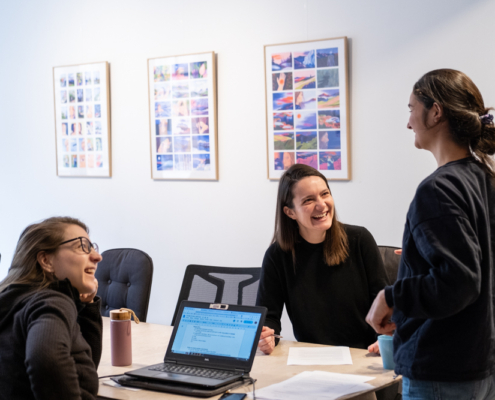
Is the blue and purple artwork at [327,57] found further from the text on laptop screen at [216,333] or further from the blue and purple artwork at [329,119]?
the text on laptop screen at [216,333]

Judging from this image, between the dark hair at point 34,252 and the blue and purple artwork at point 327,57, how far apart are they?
2.25m

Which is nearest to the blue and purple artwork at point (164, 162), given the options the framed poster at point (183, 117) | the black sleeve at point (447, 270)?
the framed poster at point (183, 117)

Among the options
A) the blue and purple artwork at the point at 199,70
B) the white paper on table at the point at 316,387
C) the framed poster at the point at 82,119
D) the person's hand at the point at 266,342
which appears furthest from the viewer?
the framed poster at the point at 82,119

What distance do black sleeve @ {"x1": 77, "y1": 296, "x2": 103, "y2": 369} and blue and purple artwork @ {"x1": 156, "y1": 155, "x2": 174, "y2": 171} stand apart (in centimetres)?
233

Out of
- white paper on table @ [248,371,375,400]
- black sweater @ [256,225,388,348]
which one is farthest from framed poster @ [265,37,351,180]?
white paper on table @ [248,371,375,400]

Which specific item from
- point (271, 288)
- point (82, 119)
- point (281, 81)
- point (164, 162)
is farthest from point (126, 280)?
point (82, 119)

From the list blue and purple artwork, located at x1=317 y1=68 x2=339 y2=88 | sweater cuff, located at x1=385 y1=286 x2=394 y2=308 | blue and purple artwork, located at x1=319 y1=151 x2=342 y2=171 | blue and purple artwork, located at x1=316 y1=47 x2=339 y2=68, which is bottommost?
sweater cuff, located at x1=385 y1=286 x2=394 y2=308

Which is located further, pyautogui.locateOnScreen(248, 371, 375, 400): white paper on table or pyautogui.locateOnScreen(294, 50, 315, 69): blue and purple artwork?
pyautogui.locateOnScreen(294, 50, 315, 69): blue and purple artwork

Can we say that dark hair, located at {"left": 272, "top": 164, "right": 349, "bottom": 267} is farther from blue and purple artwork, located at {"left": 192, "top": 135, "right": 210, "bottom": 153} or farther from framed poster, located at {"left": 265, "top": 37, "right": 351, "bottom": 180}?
blue and purple artwork, located at {"left": 192, "top": 135, "right": 210, "bottom": 153}

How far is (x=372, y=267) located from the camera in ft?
7.42

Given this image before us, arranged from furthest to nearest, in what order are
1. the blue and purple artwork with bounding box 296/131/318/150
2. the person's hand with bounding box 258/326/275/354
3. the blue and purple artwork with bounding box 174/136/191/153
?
1. the blue and purple artwork with bounding box 174/136/191/153
2. the blue and purple artwork with bounding box 296/131/318/150
3. the person's hand with bounding box 258/326/275/354

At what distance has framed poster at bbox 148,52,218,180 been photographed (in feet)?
12.6

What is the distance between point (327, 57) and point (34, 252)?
2.38m

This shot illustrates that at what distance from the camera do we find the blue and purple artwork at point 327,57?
3412mm
